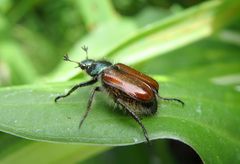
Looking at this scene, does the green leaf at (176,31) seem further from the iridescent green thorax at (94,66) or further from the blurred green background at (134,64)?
the iridescent green thorax at (94,66)

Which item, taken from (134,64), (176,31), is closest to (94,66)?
(134,64)

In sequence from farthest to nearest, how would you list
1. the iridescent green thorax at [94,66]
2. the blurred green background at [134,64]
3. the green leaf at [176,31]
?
1. the green leaf at [176,31]
2. the iridescent green thorax at [94,66]
3. the blurred green background at [134,64]

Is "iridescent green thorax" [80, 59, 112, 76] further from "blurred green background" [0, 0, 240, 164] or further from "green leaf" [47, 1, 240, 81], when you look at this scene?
"green leaf" [47, 1, 240, 81]

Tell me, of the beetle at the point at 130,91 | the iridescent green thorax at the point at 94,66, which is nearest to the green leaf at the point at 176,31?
the iridescent green thorax at the point at 94,66

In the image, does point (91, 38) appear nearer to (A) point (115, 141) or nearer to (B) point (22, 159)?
(B) point (22, 159)

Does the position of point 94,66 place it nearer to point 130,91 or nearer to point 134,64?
point 130,91

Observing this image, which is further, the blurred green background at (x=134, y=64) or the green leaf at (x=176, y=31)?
the green leaf at (x=176, y=31)

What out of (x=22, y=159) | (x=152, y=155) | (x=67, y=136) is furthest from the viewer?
(x=152, y=155)

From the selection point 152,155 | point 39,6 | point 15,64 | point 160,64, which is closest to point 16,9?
point 39,6
